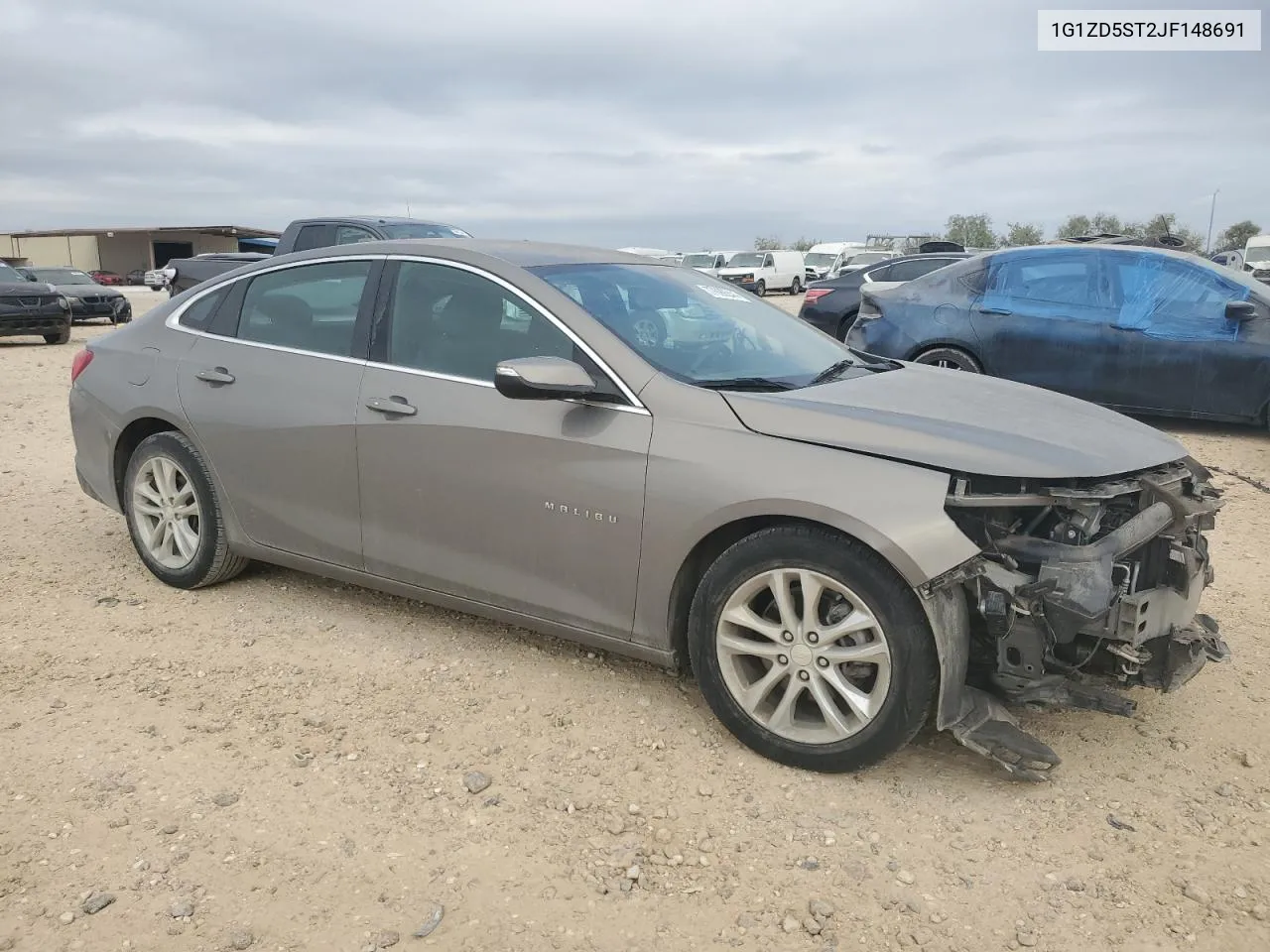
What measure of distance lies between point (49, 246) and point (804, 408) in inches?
Result: 2637

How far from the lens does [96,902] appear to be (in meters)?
2.49

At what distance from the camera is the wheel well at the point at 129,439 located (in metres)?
4.59

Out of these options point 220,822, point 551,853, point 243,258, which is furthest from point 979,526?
point 243,258

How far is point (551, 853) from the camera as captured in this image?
8.95ft

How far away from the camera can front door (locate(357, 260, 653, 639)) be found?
11.0ft

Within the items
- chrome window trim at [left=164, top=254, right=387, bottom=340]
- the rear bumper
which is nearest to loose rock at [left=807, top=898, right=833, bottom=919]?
chrome window trim at [left=164, top=254, right=387, bottom=340]

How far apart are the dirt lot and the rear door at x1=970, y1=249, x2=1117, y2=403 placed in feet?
13.6

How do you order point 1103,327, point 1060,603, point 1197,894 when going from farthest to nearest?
1. point 1103,327
2. point 1060,603
3. point 1197,894

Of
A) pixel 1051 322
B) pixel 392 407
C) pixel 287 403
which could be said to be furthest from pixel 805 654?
pixel 1051 322

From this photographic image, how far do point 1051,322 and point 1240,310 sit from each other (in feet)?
4.29

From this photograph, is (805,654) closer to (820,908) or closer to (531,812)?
(820,908)

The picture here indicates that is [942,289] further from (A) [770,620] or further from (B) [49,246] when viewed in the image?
(B) [49,246]

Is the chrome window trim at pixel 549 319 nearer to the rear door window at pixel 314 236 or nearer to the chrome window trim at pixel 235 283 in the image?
the chrome window trim at pixel 235 283

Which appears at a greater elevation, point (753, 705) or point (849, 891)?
point (753, 705)
